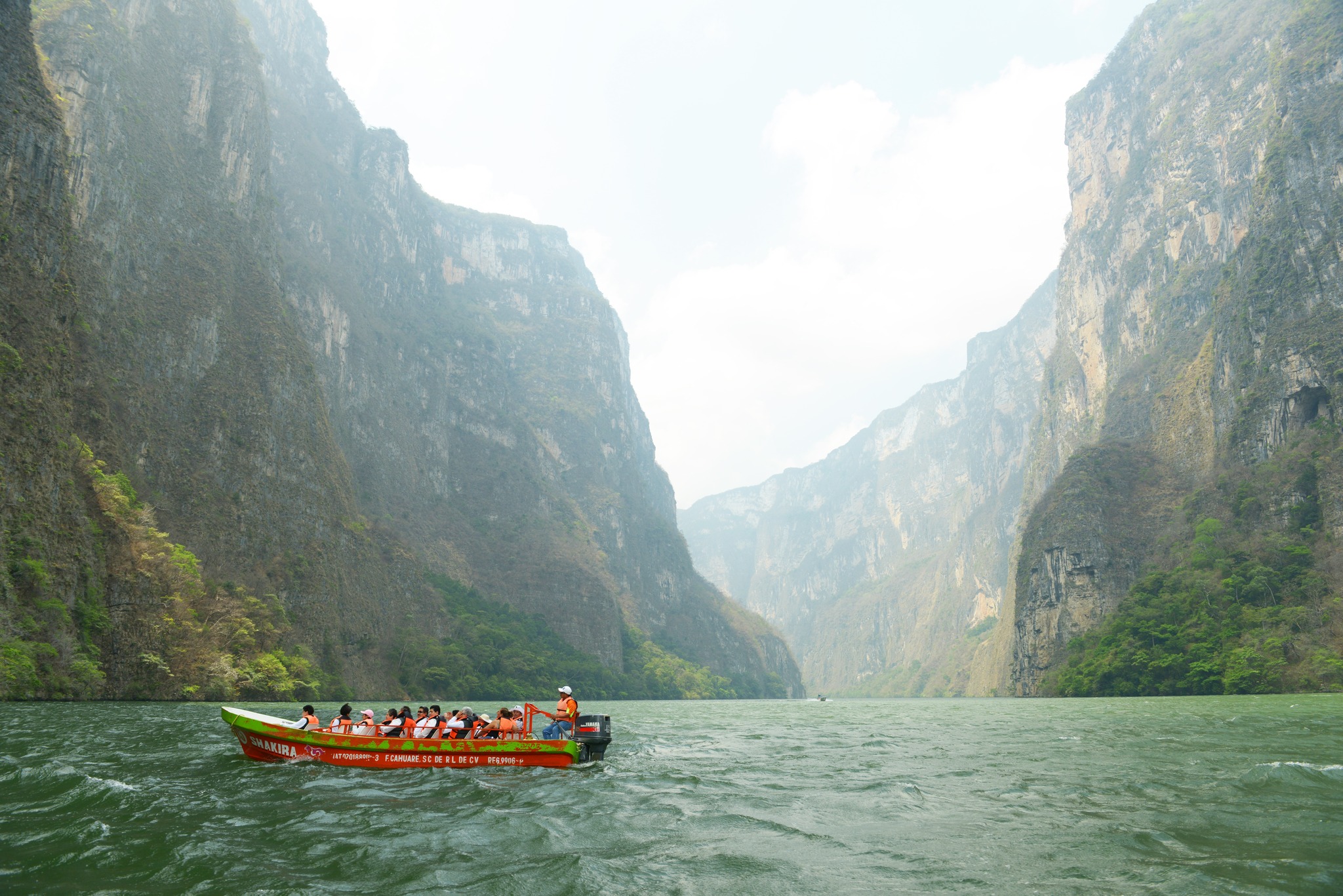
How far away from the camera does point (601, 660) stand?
465 ft

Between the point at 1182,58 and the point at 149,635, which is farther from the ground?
the point at 1182,58

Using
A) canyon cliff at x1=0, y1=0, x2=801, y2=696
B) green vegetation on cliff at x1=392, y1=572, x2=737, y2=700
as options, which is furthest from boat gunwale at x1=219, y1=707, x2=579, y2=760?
green vegetation on cliff at x1=392, y1=572, x2=737, y2=700

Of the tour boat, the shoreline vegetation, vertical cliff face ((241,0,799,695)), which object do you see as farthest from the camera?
vertical cliff face ((241,0,799,695))

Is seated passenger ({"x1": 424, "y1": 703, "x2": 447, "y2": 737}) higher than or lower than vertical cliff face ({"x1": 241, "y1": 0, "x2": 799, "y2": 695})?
lower

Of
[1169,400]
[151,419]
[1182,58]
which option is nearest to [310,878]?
[151,419]

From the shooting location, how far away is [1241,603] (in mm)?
79875

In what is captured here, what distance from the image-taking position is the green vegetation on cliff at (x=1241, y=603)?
6969 centimetres

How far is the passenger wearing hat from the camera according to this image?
81.1 ft

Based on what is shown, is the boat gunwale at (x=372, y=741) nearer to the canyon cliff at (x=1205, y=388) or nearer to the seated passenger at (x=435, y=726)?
the seated passenger at (x=435, y=726)

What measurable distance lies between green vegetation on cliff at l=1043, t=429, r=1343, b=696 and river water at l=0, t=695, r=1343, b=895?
2052 inches

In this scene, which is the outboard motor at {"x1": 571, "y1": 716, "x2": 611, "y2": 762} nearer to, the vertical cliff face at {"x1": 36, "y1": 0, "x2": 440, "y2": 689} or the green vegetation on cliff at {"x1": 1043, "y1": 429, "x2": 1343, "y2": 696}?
the vertical cliff face at {"x1": 36, "y1": 0, "x2": 440, "y2": 689}

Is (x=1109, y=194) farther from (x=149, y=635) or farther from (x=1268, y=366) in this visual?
(x=149, y=635)

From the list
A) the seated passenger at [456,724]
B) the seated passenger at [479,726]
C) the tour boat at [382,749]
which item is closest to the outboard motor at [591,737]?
the tour boat at [382,749]

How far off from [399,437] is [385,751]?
408 feet
